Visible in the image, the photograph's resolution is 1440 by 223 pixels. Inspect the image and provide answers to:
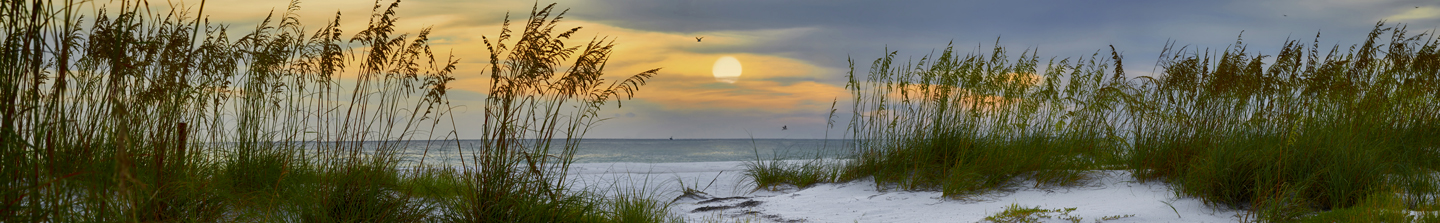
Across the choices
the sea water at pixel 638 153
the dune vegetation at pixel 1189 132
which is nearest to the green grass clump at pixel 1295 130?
the dune vegetation at pixel 1189 132

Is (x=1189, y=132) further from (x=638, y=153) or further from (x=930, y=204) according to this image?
(x=638, y=153)

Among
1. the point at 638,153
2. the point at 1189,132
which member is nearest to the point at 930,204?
the point at 1189,132

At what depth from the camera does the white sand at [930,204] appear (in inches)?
170

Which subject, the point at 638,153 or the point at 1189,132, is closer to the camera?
the point at 1189,132

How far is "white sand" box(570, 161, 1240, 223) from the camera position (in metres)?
4.31

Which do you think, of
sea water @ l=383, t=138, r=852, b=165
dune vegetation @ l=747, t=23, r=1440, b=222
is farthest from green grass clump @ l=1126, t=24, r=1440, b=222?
sea water @ l=383, t=138, r=852, b=165

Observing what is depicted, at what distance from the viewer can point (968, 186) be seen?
5.26 meters

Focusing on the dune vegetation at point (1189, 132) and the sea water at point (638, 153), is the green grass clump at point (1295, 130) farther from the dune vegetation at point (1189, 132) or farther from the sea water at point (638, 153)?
the sea water at point (638, 153)

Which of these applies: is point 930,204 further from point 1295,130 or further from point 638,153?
point 638,153

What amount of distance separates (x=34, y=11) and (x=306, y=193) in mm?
1990

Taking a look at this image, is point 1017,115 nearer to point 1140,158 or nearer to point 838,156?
point 1140,158

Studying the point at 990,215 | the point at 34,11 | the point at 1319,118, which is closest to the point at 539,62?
the point at 34,11

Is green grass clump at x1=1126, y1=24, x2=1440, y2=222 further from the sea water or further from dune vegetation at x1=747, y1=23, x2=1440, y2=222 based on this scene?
the sea water

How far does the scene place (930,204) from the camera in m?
5.09
